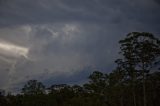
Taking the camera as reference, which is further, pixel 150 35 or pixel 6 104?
pixel 6 104

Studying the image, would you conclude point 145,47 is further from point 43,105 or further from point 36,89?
point 36,89

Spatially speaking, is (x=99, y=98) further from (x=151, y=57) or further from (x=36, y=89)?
(x=36, y=89)

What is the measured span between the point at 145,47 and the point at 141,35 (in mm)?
1644

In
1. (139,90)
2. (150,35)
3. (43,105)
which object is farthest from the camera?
(43,105)

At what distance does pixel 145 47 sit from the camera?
1656 inches

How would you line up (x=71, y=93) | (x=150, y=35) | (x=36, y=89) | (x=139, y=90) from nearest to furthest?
(x=150, y=35), (x=139, y=90), (x=71, y=93), (x=36, y=89)

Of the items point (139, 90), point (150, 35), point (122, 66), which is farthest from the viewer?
point (139, 90)

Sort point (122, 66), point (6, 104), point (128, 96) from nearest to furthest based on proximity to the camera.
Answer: point (122, 66) → point (128, 96) → point (6, 104)

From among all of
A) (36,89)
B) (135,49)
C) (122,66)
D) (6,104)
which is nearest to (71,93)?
(36,89)

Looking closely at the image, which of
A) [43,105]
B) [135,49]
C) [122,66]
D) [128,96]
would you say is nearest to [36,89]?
[43,105]

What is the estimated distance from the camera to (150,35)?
1629 inches

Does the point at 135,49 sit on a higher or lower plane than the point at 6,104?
higher

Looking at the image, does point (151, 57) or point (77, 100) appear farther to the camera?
point (77, 100)

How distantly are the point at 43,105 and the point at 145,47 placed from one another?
32.4 metres
